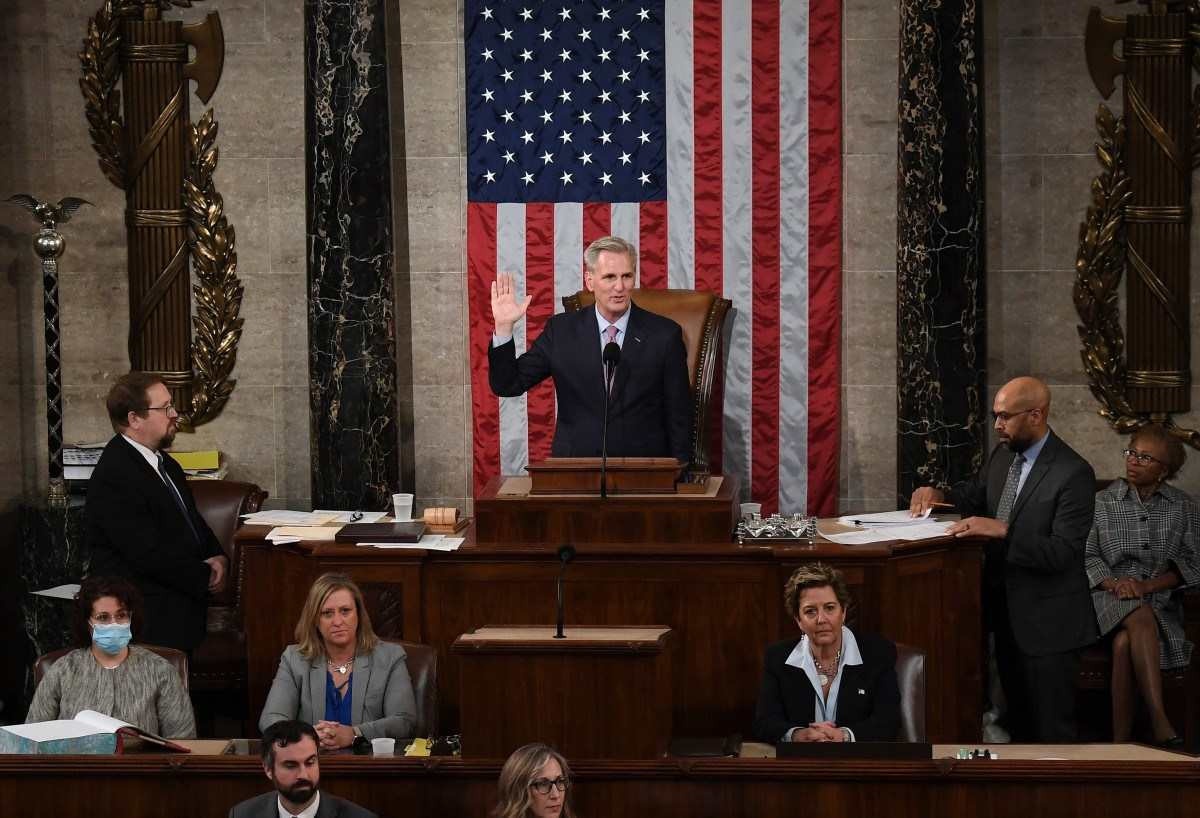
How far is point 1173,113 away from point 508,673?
5.93 meters

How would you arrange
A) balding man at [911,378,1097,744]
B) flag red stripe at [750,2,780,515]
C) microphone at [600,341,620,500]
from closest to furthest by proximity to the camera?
1. microphone at [600,341,620,500]
2. balding man at [911,378,1097,744]
3. flag red stripe at [750,2,780,515]

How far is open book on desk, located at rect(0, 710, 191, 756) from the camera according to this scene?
17.4 feet

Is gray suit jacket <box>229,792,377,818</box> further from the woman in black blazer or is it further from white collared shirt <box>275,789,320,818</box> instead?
the woman in black blazer

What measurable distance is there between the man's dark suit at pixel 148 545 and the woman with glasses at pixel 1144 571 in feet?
13.4

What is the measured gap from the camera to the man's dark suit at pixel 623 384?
25.2 feet

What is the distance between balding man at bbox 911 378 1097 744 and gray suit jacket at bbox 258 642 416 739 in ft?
7.76

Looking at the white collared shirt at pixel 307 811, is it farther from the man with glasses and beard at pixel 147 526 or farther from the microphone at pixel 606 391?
the man with glasses and beard at pixel 147 526

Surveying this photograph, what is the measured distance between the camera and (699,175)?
940cm

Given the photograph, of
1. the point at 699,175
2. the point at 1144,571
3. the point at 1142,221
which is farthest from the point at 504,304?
the point at 1142,221

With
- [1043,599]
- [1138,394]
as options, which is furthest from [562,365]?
[1138,394]

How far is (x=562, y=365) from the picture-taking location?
7746 millimetres

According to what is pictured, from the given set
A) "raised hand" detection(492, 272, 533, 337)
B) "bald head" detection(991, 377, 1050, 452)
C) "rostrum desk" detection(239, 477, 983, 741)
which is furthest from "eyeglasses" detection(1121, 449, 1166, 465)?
"raised hand" detection(492, 272, 533, 337)

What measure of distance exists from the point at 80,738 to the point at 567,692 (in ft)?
5.26

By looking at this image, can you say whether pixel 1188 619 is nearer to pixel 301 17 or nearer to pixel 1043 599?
pixel 1043 599
